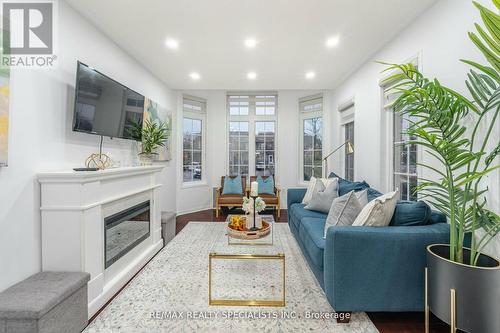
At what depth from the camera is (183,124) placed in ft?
17.0

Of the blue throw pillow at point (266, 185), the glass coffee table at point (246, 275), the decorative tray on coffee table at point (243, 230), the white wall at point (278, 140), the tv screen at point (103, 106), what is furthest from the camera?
the white wall at point (278, 140)

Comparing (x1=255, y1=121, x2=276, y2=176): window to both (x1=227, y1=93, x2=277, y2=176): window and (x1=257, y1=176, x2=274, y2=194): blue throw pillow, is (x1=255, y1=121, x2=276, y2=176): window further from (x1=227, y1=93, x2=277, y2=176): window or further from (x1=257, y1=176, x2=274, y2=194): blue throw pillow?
(x1=257, y1=176, x2=274, y2=194): blue throw pillow

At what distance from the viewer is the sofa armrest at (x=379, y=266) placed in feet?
5.56

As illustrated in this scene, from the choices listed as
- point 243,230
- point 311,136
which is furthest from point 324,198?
point 311,136

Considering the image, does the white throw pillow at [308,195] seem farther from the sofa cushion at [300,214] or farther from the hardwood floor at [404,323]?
the hardwood floor at [404,323]

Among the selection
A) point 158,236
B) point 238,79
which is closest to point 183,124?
point 238,79

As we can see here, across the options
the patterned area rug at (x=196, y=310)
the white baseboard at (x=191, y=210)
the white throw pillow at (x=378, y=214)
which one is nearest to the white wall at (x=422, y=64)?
the white throw pillow at (x=378, y=214)

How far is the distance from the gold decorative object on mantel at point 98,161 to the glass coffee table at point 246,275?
57.4 inches

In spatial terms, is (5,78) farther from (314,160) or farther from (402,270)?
(314,160)

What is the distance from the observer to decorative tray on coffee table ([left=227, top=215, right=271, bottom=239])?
7.76ft

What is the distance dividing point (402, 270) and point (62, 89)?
3152 millimetres

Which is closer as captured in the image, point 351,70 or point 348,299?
point 348,299

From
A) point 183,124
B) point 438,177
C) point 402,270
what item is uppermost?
point 183,124

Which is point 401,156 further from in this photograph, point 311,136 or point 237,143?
point 237,143
